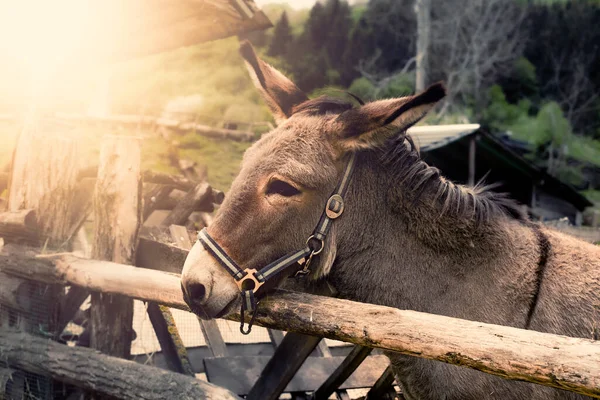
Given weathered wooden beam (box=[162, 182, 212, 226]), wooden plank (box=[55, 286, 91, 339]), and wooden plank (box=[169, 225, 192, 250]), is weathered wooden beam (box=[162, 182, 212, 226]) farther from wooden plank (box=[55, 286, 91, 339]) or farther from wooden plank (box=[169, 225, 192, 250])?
wooden plank (box=[55, 286, 91, 339])

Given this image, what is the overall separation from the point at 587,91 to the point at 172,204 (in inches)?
1406

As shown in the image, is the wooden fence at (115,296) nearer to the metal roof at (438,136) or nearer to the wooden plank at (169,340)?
the wooden plank at (169,340)

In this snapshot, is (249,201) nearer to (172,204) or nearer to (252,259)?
(252,259)

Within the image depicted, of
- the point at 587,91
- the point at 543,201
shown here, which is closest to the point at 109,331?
the point at 543,201

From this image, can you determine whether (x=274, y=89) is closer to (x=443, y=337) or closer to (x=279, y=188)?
(x=279, y=188)

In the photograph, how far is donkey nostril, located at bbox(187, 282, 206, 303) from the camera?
223 cm

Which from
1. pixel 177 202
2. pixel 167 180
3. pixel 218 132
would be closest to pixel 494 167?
pixel 218 132

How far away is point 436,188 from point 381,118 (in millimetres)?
539

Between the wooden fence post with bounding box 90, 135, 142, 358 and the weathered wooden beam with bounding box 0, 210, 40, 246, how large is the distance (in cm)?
59

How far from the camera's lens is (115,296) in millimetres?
3686

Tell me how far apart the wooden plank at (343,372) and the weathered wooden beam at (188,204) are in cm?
187

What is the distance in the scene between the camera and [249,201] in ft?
7.91

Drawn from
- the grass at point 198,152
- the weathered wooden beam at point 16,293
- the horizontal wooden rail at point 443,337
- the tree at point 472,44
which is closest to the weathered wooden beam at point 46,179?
the weathered wooden beam at point 16,293

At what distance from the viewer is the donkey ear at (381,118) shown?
7.13 feet
